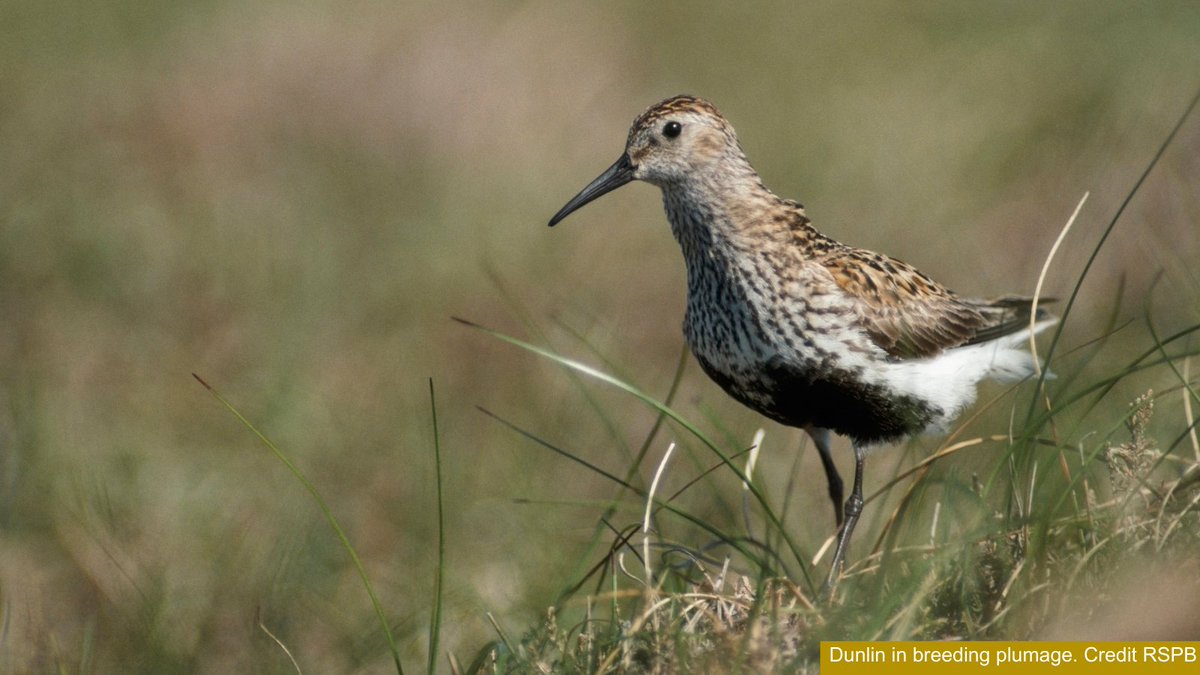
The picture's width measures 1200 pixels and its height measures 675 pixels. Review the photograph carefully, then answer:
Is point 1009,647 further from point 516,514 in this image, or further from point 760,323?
point 516,514

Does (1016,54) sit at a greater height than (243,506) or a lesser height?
greater

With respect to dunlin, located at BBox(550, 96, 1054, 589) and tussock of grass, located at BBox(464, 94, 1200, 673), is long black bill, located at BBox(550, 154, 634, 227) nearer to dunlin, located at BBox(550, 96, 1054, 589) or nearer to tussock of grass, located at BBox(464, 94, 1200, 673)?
dunlin, located at BBox(550, 96, 1054, 589)

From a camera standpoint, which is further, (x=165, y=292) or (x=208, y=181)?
(x=208, y=181)

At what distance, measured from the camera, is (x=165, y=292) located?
8.66 m

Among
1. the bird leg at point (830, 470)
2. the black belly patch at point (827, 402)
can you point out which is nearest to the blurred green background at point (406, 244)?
the black belly patch at point (827, 402)

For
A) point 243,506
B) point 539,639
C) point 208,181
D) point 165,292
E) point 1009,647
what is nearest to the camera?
point 1009,647

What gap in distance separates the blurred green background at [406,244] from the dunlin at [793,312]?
1.25 feet

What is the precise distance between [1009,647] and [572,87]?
29.6ft

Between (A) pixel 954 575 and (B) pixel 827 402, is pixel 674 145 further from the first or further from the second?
(A) pixel 954 575

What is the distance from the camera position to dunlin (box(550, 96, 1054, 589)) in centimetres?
466

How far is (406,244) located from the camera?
9844 mm

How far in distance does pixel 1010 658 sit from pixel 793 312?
1.56m

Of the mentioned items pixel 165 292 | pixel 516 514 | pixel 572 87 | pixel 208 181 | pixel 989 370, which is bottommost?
pixel 516 514

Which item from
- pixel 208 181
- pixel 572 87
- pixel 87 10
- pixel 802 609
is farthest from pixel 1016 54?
pixel 802 609
